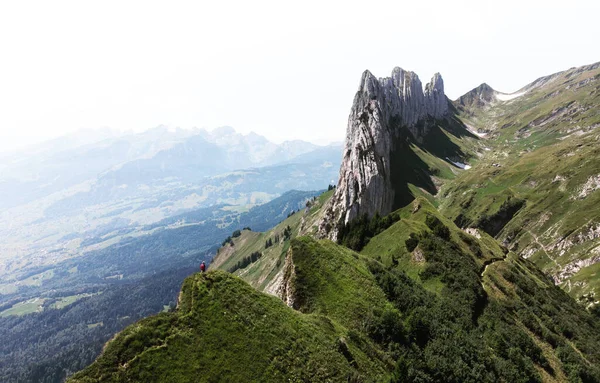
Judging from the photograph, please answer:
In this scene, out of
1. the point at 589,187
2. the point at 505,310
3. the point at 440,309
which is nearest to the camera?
the point at 440,309

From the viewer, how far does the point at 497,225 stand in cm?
19612

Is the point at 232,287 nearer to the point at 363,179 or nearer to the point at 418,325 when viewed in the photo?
the point at 418,325

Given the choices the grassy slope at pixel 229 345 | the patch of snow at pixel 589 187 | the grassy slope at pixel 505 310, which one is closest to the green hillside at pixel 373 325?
the grassy slope at pixel 229 345

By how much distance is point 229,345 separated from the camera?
28.5 m

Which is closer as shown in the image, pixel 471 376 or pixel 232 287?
pixel 232 287

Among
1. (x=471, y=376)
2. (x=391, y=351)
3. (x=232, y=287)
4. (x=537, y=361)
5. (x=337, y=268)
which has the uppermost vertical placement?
(x=232, y=287)

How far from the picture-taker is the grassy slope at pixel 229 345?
25.1 metres

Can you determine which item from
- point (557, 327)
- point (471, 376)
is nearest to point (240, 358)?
point (471, 376)

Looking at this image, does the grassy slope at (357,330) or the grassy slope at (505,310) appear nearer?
the grassy slope at (357,330)

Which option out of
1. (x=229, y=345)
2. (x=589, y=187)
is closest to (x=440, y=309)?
(x=229, y=345)

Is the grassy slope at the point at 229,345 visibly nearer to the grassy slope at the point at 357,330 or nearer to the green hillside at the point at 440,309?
the grassy slope at the point at 357,330

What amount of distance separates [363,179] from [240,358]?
14057cm

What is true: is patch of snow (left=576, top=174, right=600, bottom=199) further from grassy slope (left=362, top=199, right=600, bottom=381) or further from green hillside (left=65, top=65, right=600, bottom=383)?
green hillside (left=65, top=65, right=600, bottom=383)

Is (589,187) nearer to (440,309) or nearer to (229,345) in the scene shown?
(440,309)
